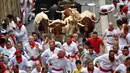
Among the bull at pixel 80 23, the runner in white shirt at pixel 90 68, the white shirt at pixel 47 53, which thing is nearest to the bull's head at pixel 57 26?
the bull at pixel 80 23

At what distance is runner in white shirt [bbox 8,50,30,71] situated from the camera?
24.4 meters

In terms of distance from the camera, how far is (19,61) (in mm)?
24578

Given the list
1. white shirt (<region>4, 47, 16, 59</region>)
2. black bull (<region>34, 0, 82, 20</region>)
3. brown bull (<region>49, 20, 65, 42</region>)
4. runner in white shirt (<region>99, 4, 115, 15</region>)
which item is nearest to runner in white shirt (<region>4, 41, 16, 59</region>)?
white shirt (<region>4, 47, 16, 59</region>)

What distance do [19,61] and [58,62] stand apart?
111cm

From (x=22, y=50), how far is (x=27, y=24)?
902 centimetres

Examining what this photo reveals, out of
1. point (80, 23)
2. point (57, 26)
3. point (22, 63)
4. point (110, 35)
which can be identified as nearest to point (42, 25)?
point (80, 23)

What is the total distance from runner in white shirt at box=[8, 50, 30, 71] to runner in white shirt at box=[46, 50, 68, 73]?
2.06 ft

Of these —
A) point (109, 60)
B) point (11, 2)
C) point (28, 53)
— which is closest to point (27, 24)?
point (11, 2)

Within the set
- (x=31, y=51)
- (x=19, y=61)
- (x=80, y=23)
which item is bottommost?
(x=80, y=23)

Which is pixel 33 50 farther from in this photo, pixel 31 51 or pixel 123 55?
pixel 123 55

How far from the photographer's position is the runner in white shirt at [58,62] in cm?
2446

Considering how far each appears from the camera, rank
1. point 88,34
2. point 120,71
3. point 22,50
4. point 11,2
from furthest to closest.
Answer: point 11,2 < point 88,34 < point 22,50 < point 120,71

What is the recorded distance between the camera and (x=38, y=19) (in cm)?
3030

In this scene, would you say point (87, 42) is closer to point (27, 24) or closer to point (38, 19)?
point (38, 19)
